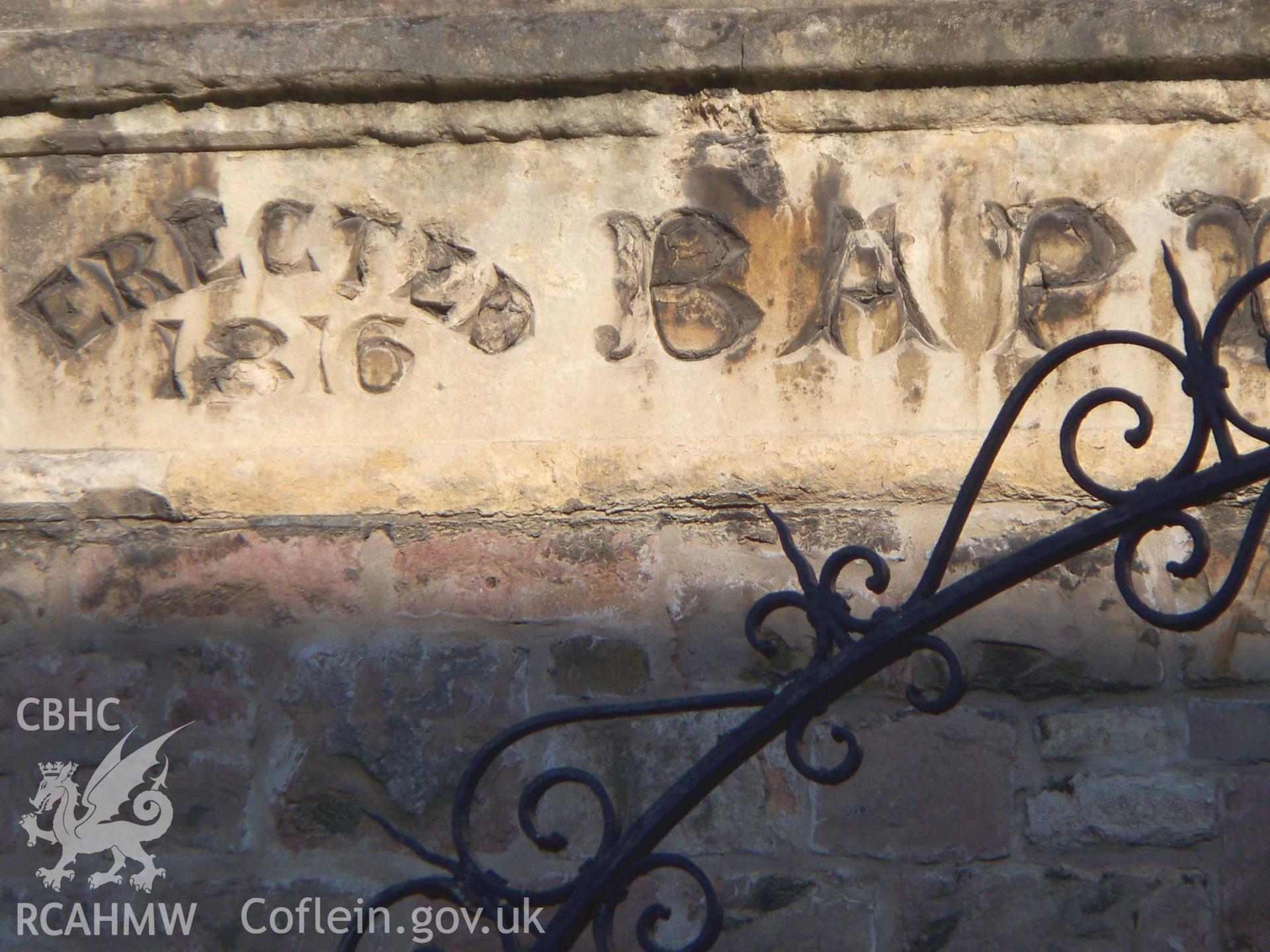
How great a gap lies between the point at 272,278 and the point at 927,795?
1.22 m

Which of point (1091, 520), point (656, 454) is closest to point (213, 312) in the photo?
point (656, 454)

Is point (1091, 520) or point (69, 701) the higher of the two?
point (1091, 520)

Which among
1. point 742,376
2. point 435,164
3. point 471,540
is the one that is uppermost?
point 435,164

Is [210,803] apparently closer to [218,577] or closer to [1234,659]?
[218,577]

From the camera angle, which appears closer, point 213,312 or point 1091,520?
point 1091,520

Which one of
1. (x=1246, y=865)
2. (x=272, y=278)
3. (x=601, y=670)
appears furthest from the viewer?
(x=272, y=278)

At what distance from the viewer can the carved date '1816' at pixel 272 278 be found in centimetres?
183

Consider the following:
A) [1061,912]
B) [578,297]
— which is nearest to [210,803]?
[578,297]

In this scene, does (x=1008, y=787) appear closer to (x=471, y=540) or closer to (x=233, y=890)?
(x=471, y=540)

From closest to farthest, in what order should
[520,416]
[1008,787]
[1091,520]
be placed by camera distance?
1. [1091,520]
2. [1008,787]
3. [520,416]

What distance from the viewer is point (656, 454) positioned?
1.77 metres

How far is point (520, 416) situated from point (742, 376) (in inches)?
13.0

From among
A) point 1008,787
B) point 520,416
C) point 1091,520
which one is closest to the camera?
point 1091,520

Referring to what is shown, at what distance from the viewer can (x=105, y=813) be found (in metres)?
1.76
